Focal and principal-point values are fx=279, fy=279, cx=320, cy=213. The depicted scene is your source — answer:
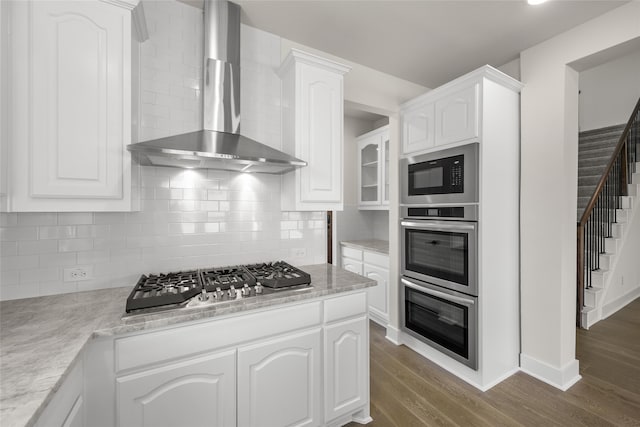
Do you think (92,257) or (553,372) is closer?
(92,257)

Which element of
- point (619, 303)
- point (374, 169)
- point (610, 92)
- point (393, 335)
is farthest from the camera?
point (610, 92)

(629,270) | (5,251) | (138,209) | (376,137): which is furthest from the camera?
(629,270)

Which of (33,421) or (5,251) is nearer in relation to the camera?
(33,421)

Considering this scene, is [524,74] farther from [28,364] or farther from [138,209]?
[28,364]

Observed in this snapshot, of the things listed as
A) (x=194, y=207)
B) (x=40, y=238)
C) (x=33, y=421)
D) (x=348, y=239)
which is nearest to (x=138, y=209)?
(x=194, y=207)

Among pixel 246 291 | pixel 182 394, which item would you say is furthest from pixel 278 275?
pixel 182 394

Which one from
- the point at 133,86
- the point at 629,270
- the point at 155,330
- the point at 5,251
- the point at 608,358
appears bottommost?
the point at 608,358

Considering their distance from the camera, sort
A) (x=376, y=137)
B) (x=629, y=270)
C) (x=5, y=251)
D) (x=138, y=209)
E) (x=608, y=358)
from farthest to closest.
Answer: (x=629, y=270), (x=376, y=137), (x=608, y=358), (x=138, y=209), (x=5, y=251)

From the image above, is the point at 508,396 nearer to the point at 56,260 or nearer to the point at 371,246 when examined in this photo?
the point at 371,246

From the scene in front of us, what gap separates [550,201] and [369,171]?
7.10 feet

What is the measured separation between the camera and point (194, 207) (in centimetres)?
190

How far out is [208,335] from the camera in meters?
1.35

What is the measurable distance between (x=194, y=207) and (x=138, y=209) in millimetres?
330

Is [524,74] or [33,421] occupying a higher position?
[524,74]
